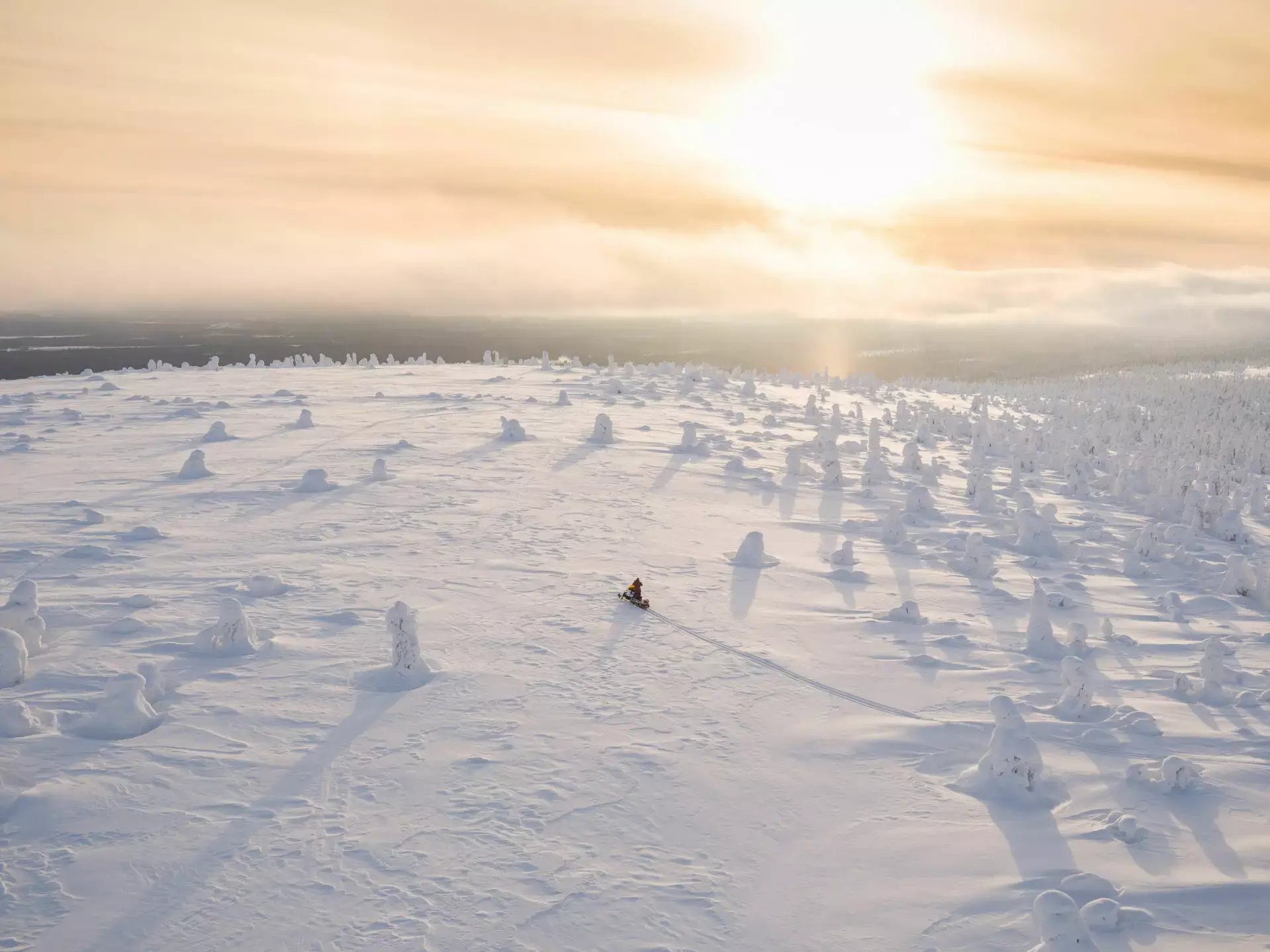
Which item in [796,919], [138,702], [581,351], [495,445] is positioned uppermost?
[581,351]

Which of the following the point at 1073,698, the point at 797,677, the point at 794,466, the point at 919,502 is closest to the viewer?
the point at 1073,698

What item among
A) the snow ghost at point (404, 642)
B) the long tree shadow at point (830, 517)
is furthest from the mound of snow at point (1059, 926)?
the long tree shadow at point (830, 517)

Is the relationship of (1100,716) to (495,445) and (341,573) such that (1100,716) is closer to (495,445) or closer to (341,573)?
(341,573)

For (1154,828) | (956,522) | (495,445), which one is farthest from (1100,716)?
(495,445)

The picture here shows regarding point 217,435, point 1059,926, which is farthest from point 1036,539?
point 217,435

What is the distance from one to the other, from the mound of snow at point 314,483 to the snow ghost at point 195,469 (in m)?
2.30

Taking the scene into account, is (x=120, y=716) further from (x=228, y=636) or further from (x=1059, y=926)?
(x=1059, y=926)

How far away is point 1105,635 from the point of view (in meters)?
11.4

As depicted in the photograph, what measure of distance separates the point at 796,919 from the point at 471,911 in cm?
228

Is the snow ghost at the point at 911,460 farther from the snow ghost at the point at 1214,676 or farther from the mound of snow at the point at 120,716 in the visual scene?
the mound of snow at the point at 120,716

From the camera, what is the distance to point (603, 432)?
2111 cm

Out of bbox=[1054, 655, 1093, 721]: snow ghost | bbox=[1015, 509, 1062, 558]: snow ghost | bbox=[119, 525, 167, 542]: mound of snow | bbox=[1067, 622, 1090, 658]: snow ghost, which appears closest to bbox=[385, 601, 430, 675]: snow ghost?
bbox=[119, 525, 167, 542]: mound of snow

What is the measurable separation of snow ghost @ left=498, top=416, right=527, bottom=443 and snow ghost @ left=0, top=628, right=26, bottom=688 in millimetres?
13301

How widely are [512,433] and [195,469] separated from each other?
7601 mm
